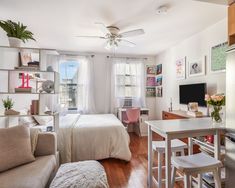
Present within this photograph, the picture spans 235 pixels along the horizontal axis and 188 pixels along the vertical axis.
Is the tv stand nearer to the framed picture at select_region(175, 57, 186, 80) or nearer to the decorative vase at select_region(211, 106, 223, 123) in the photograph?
the framed picture at select_region(175, 57, 186, 80)

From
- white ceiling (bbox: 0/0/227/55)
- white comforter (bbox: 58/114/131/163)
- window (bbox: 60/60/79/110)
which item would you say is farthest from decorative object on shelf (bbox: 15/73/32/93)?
window (bbox: 60/60/79/110)

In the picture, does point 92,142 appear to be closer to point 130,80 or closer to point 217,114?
point 217,114

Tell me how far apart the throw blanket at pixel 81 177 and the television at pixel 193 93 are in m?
2.47

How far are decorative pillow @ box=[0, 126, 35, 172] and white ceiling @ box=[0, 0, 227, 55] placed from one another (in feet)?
5.79

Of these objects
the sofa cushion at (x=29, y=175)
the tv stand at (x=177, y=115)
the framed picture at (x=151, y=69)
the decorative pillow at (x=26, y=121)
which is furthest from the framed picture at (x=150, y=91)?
the sofa cushion at (x=29, y=175)

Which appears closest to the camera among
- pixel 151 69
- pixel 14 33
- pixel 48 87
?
pixel 14 33

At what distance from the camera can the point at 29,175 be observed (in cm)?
144

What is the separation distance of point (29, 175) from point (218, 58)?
327 cm

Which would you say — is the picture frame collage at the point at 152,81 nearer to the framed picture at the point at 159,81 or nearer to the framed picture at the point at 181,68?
the framed picture at the point at 159,81

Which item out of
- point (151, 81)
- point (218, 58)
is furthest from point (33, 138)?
point (151, 81)

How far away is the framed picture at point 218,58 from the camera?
8.67ft

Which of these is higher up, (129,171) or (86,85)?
(86,85)

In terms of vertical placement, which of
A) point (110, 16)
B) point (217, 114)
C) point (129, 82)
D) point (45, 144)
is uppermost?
point (110, 16)

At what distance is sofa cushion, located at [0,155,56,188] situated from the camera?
→ 4.31ft
